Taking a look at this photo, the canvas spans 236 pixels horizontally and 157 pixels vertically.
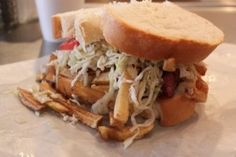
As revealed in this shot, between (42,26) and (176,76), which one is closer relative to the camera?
(176,76)

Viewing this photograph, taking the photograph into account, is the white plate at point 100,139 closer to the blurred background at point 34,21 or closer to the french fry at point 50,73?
the french fry at point 50,73

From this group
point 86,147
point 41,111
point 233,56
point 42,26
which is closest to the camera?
point 86,147

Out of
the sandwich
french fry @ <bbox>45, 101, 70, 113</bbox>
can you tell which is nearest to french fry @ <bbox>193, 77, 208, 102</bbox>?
the sandwich

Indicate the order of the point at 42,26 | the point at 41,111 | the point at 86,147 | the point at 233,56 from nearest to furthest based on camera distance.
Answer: the point at 86,147 < the point at 41,111 < the point at 233,56 < the point at 42,26

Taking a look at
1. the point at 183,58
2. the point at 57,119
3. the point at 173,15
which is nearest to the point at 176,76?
the point at 183,58

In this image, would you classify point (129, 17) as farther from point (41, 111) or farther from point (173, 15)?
point (41, 111)

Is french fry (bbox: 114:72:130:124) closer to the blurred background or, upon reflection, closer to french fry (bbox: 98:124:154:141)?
french fry (bbox: 98:124:154:141)
